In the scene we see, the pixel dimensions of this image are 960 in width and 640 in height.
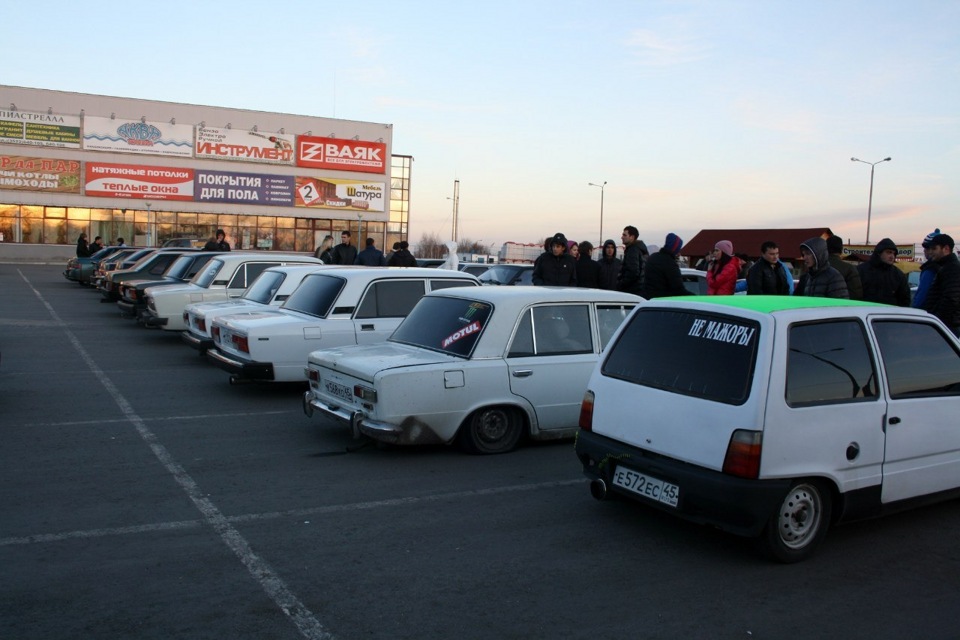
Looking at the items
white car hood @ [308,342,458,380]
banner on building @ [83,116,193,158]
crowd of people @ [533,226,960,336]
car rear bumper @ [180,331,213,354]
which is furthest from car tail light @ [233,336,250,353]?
banner on building @ [83,116,193,158]

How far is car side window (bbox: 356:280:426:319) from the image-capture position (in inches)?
390

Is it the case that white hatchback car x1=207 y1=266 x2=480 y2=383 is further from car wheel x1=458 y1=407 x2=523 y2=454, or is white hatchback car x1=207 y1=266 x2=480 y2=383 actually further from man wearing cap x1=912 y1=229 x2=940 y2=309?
man wearing cap x1=912 y1=229 x2=940 y2=309

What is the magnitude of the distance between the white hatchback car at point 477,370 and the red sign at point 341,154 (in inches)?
1742

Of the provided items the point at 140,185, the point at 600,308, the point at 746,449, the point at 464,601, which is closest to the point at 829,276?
the point at 600,308

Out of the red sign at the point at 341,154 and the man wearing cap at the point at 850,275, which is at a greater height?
the red sign at the point at 341,154

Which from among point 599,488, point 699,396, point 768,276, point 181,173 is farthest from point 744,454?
point 181,173

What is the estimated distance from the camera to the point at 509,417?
24.5ft

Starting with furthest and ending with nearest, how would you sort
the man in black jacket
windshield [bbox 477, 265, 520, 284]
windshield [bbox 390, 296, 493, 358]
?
windshield [bbox 477, 265, 520, 284] < the man in black jacket < windshield [bbox 390, 296, 493, 358]

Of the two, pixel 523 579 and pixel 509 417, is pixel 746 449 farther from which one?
pixel 509 417

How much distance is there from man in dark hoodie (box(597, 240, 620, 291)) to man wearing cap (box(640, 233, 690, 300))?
6.78 feet

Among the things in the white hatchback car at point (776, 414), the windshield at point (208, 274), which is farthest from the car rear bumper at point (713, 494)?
the windshield at point (208, 274)

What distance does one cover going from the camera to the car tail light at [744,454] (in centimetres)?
471

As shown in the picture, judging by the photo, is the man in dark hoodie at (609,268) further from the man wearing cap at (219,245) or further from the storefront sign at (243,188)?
the storefront sign at (243,188)

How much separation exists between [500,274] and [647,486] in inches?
596
